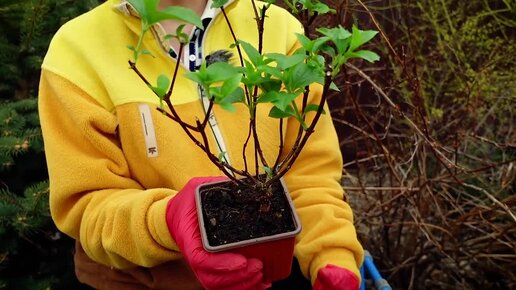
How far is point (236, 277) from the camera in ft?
3.19

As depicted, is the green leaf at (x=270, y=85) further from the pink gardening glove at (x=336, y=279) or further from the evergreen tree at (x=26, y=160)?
the evergreen tree at (x=26, y=160)

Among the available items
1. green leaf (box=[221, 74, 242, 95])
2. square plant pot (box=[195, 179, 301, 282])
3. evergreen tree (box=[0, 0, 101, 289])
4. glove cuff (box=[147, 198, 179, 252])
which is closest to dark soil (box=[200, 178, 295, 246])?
square plant pot (box=[195, 179, 301, 282])

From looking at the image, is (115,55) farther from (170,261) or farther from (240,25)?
(170,261)

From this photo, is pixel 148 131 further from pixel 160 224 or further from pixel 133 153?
pixel 160 224

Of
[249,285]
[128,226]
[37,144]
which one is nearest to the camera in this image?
[249,285]

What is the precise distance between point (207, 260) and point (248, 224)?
0.30 feet

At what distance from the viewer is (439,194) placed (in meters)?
1.94

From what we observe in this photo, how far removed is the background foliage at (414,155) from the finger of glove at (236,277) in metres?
0.55

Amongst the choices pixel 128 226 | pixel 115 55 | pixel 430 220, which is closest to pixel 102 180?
pixel 128 226

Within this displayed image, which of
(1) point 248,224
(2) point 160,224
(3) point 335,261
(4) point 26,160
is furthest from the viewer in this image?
(4) point 26,160

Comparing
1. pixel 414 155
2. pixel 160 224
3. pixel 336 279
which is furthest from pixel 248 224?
pixel 414 155

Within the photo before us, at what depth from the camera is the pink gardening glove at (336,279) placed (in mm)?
1182

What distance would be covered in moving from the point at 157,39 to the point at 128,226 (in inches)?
14.7

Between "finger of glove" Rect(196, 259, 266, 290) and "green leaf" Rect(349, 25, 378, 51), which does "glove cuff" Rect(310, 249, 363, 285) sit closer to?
"finger of glove" Rect(196, 259, 266, 290)
